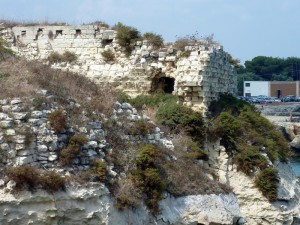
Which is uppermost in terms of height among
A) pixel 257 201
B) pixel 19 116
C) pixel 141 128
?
pixel 19 116

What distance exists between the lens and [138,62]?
24.0m

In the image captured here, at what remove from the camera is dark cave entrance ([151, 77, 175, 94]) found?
23906mm

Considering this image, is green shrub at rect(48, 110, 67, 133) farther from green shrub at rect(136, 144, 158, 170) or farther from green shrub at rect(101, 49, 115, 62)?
green shrub at rect(101, 49, 115, 62)

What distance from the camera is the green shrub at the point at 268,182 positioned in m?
20.2

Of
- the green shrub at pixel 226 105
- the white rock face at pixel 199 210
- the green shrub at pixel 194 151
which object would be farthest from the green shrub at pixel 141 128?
the green shrub at pixel 226 105

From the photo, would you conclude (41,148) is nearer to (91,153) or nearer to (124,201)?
(91,153)

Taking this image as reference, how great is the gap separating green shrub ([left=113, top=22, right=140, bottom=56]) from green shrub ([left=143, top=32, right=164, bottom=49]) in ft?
1.57

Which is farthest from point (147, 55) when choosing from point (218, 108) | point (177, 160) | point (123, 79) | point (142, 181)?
point (142, 181)

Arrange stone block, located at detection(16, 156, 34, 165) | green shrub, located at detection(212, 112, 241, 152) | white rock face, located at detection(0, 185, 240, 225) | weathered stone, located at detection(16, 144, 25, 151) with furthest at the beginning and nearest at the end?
1. green shrub, located at detection(212, 112, 241, 152)
2. weathered stone, located at detection(16, 144, 25, 151)
3. stone block, located at detection(16, 156, 34, 165)
4. white rock face, located at detection(0, 185, 240, 225)

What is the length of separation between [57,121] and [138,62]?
8.94m

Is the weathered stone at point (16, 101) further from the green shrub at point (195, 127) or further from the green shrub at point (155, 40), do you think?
the green shrub at point (155, 40)

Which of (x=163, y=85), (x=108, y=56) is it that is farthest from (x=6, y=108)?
(x=108, y=56)

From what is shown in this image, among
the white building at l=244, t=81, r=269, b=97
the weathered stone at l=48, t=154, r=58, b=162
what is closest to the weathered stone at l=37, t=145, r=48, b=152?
the weathered stone at l=48, t=154, r=58, b=162

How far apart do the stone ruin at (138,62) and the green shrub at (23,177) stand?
349 inches
